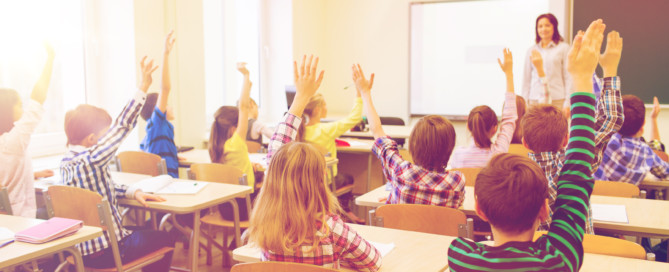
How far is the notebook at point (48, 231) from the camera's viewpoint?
2014 mm

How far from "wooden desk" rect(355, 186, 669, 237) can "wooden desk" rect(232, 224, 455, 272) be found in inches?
21.3

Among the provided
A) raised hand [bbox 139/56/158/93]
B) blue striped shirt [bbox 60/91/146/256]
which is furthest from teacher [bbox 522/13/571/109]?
blue striped shirt [bbox 60/91/146/256]

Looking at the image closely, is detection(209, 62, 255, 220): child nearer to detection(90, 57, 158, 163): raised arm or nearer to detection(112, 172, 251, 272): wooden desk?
detection(112, 172, 251, 272): wooden desk

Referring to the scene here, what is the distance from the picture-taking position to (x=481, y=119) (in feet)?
10.5

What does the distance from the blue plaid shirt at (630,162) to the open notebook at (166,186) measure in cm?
242

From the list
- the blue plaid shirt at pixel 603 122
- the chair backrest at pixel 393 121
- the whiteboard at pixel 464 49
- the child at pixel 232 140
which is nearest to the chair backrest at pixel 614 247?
the blue plaid shirt at pixel 603 122

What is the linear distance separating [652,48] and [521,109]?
2.91 m

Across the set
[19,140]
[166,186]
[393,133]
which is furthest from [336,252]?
[393,133]

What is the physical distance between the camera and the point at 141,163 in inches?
151

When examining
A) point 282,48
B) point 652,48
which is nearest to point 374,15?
point 282,48

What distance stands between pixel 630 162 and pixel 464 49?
368cm

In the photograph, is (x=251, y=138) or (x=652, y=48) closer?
(x=251, y=138)

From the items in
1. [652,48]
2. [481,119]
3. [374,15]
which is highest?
[374,15]

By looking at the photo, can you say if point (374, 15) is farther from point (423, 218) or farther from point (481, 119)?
point (423, 218)
